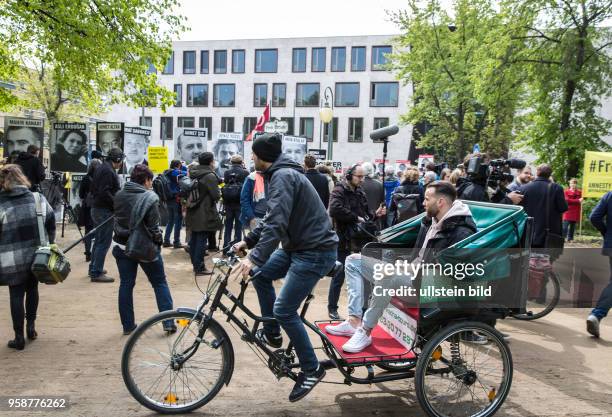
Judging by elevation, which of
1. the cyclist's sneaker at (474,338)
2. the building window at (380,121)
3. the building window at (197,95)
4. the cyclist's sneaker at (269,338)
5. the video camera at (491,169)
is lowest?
the cyclist's sneaker at (269,338)

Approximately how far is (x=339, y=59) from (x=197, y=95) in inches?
565

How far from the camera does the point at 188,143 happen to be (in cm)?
1561

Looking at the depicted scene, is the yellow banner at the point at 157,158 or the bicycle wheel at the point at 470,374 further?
the yellow banner at the point at 157,158

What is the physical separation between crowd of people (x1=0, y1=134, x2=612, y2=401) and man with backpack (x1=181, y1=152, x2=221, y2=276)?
2 cm

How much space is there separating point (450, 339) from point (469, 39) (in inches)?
1051

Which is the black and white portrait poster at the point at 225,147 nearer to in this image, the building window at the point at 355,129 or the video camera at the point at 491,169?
the video camera at the point at 491,169

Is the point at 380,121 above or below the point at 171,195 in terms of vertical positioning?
above

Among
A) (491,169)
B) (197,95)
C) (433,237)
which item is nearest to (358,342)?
(433,237)

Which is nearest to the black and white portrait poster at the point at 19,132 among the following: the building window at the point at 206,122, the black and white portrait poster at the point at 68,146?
the black and white portrait poster at the point at 68,146

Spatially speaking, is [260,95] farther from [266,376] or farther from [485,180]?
[266,376]

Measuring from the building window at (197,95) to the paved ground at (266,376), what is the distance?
49.7 metres

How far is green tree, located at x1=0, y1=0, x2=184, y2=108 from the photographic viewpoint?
11938 mm

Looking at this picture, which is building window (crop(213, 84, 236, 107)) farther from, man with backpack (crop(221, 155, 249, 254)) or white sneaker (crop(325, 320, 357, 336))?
white sneaker (crop(325, 320, 357, 336))

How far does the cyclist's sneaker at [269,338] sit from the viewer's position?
420cm
